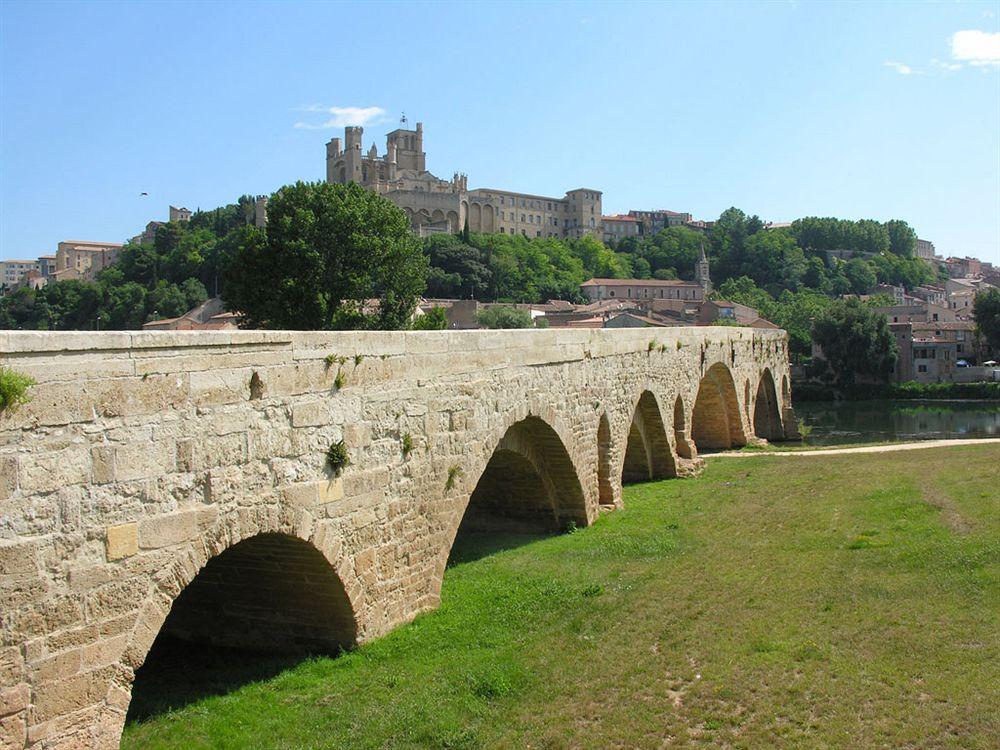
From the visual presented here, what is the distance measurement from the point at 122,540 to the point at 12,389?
1339 millimetres

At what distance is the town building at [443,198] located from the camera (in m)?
112

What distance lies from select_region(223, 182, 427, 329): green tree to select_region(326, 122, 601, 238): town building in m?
65.2

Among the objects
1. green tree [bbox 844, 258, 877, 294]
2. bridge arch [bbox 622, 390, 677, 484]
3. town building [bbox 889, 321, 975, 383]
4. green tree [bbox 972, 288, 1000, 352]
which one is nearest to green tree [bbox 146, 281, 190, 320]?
town building [bbox 889, 321, 975, 383]

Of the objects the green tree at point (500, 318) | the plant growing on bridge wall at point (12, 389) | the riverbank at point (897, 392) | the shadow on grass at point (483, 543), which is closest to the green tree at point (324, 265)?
the shadow on grass at point (483, 543)

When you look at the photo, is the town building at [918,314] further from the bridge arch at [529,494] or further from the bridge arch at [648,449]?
the bridge arch at [529,494]

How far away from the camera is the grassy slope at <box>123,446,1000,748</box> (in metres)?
7.19

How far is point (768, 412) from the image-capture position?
37.1 meters

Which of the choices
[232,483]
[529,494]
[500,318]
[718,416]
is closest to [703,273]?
[500,318]

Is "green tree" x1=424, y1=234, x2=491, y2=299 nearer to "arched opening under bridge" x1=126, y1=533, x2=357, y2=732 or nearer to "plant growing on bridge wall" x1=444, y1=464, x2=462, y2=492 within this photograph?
"plant growing on bridge wall" x1=444, y1=464, x2=462, y2=492

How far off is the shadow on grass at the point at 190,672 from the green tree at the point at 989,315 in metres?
67.5

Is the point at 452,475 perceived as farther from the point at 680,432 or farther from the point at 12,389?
the point at 680,432

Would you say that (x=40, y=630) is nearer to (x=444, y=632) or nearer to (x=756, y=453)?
(x=444, y=632)

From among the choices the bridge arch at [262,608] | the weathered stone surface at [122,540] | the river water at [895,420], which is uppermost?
the weathered stone surface at [122,540]

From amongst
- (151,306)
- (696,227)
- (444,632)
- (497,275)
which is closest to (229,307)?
(444,632)
